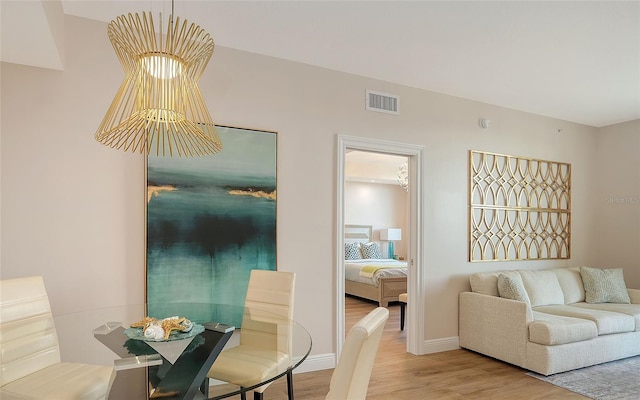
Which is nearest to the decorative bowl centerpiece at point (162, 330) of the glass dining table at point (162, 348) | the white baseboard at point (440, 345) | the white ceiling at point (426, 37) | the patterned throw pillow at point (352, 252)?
the glass dining table at point (162, 348)

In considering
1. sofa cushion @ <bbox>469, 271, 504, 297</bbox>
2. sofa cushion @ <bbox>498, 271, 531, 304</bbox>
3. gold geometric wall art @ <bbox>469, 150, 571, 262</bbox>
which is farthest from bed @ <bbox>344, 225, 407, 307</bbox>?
sofa cushion @ <bbox>498, 271, 531, 304</bbox>

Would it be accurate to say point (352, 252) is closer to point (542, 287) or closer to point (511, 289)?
point (542, 287)

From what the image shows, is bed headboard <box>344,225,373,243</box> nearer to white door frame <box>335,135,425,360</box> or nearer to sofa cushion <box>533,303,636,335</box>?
white door frame <box>335,135,425,360</box>

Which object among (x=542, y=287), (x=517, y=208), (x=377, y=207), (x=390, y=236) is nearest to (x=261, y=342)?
(x=542, y=287)

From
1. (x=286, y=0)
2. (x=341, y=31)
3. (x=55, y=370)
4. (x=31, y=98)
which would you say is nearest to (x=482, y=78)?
(x=341, y=31)

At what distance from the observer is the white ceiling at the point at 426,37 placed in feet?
9.05

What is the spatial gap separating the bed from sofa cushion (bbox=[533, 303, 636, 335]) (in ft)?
8.51

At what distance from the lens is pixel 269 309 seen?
2816 millimetres

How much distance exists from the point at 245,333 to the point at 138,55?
152cm

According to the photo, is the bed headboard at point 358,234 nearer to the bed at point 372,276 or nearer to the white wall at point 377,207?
the white wall at point 377,207

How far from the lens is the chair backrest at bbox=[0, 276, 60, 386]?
1942 mm

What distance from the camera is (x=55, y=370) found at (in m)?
2.05

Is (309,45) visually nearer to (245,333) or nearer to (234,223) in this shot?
(234,223)

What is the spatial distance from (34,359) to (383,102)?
342 cm
